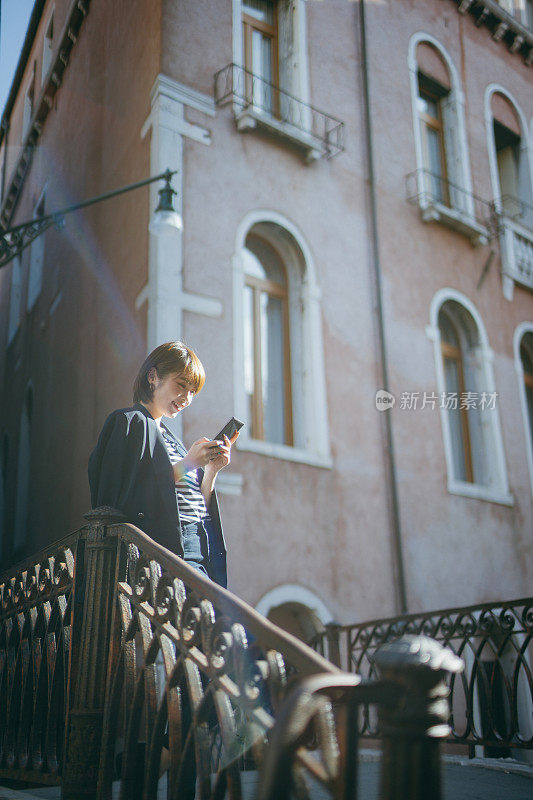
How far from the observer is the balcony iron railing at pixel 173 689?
5.76 ft

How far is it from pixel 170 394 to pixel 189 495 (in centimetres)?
47

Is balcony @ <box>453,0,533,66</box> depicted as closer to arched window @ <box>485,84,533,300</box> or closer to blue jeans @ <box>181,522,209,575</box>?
arched window @ <box>485,84,533,300</box>

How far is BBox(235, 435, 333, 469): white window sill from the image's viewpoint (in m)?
7.84

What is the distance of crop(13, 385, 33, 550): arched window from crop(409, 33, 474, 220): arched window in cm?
730

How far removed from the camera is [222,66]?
889 cm

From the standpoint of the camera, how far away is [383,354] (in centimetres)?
956

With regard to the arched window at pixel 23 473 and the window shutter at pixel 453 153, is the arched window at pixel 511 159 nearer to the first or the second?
the window shutter at pixel 453 153

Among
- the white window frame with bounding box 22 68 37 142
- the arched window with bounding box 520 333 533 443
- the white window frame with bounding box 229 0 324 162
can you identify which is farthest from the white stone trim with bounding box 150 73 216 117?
the white window frame with bounding box 22 68 37 142

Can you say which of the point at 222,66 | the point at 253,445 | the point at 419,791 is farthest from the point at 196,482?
the point at 222,66

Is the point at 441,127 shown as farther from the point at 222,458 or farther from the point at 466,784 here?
the point at 222,458

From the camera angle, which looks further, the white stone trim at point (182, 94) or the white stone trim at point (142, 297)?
the white stone trim at point (182, 94)

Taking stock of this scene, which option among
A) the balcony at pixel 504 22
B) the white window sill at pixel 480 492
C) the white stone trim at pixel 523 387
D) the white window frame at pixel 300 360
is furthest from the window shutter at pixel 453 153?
the white window sill at pixel 480 492

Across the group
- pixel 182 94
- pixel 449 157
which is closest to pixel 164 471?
pixel 182 94

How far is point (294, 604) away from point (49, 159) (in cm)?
915
